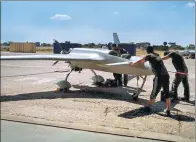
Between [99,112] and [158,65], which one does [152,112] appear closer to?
[158,65]

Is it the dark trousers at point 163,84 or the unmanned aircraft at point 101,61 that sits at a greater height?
the unmanned aircraft at point 101,61

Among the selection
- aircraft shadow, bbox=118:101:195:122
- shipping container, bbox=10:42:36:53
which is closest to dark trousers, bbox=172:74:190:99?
aircraft shadow, bbox=118:101:195:122

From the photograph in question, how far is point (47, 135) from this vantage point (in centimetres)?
600

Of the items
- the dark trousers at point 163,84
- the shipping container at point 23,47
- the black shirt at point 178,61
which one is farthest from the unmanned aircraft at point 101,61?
the shipping container at point 23,47

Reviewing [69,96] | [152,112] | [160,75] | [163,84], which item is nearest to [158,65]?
[160,75]

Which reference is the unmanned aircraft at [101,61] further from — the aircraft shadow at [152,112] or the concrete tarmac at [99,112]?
the aircraft shadow at [152,112]

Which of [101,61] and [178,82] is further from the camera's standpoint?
[101,61]

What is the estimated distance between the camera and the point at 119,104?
9602 mm

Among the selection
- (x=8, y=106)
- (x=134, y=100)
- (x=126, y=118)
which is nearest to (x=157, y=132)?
(x=126, y=118)

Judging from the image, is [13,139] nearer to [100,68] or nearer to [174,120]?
[174,120]

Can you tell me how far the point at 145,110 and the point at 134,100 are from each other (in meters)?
1.80

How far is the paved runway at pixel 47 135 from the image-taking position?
18.8 ft

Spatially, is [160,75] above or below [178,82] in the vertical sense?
above

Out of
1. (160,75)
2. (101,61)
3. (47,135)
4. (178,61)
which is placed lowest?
(47,135)
